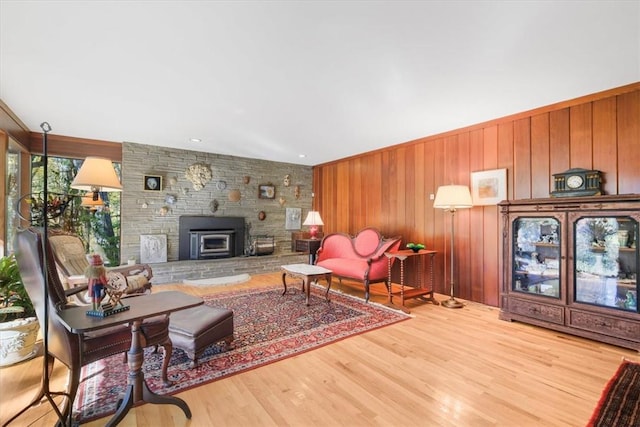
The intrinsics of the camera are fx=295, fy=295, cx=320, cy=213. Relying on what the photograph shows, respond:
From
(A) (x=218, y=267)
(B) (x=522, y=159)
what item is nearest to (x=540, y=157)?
(B) (x=522, y=159)

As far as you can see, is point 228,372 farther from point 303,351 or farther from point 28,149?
point 28,149

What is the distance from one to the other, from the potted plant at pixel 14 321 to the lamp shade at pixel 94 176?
89cm

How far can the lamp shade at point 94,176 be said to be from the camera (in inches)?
111

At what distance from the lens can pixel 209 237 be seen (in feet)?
19.5

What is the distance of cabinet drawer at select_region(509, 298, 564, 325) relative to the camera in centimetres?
311

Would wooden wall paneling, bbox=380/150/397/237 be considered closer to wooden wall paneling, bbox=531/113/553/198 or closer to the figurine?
wooden wall paneling, bbox=531/113/553/198

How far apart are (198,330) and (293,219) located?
5001 mm

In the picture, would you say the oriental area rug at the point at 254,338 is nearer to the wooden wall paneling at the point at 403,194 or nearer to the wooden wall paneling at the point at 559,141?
the wooden wall paneling at the point at 403,194

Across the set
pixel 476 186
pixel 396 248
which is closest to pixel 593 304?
pixel 476 186

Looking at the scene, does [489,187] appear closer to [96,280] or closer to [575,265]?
[575,265]

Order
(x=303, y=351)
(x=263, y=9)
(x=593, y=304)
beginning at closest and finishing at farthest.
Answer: (x=263, y=9) < (x=303, y=351) < (x=593, y=304)

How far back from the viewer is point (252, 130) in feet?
14.8

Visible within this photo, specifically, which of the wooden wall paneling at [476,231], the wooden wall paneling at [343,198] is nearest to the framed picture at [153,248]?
the wooden wall paneling at [343,198]

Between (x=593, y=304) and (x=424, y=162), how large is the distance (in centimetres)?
280
